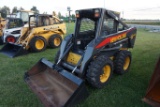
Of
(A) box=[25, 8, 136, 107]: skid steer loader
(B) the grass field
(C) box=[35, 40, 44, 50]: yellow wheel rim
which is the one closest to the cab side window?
(A) box=[25, 8, 136, 107]: skid steer loader

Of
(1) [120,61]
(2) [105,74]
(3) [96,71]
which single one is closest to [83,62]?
(3) [96,71]

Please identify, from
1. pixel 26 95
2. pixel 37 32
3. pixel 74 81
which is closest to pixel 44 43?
pixel 37 32

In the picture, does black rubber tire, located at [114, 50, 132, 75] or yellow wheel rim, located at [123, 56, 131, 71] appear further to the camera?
yellow wheel rim, located at [123, 56, 131, 71]

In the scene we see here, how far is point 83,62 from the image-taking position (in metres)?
3.57

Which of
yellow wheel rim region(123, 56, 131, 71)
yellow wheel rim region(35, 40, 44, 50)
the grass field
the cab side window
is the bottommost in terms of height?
the grass field

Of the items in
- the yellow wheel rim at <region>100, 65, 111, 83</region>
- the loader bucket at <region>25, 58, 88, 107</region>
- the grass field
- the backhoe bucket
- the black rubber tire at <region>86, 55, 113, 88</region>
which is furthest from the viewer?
the yellow wheel rim at <region>100, 65, 111, 83</region>

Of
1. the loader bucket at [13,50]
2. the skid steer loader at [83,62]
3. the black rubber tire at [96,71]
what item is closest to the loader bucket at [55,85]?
the skid steer loader at [83,62]

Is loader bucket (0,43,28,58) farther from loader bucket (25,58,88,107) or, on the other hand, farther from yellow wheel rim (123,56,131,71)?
yellow wheel rim (123,56,131,71)

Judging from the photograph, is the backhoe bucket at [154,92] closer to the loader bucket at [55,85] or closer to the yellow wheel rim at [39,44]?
the loader bucket at [55,85]

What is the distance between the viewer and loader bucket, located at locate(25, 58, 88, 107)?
3.02 metres

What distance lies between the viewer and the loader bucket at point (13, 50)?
6.92 m

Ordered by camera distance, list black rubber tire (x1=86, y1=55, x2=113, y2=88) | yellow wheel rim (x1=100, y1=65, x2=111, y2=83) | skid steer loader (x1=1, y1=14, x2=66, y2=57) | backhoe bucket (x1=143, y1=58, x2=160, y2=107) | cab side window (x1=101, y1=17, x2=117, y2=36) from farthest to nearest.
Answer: skid steer loader (x1=1, y1=14, x2=66, y2=57) < cab side window (x1=101, y1=17, x2=117, y2=36) < yellow wheel rim (x1=100, y1=65, x2=111, y2=83) < black rubber tire (x1=86, y1=55, x2=113, y2=88) < backhoe bucket (x1=143, y1=58, x2=160, y2=107)

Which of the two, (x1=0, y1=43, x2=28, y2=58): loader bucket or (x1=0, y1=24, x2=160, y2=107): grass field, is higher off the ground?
(x1=0, y1=43, x2=28, y2=58): loader bucket

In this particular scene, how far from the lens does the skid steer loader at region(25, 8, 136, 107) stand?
3.28m
